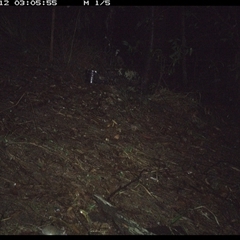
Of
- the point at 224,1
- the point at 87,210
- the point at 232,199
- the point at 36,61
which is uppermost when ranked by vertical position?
the point at 224,1

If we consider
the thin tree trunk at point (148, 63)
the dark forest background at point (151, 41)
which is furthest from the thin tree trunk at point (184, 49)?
the thin tree trunk at point (148, 63)

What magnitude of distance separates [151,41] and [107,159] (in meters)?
2.18

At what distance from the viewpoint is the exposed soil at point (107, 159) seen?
2.25 m

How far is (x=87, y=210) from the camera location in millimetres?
2254

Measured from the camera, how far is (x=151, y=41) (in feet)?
14.5

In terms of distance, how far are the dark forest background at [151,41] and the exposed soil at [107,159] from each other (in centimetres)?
53

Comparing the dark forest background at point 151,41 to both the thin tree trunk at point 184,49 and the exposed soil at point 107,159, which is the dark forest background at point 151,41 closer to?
the thin tree trunk at point 184,49

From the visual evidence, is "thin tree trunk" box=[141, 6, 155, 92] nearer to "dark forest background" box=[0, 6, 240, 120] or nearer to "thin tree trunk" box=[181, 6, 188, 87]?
"dark forest background" box=[0, 6, 240, 120]

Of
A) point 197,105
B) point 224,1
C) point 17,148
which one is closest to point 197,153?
point 197,105

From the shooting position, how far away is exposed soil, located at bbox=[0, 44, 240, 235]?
225cm

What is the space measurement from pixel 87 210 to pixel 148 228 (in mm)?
465

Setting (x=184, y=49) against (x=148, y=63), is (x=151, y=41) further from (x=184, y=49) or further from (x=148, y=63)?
(x=184, y=49)

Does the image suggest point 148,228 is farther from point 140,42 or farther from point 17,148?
point 140,42

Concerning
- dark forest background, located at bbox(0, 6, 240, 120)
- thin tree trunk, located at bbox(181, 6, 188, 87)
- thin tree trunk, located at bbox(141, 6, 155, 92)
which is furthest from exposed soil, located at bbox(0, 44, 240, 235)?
thin tree trunk, located at bbox(181, 6, 188, 87)
